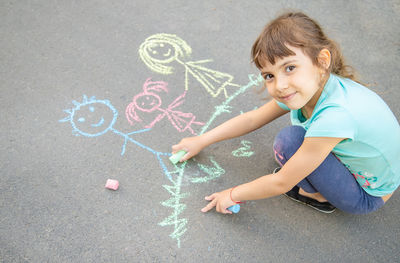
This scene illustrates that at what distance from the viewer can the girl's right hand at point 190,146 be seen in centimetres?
185

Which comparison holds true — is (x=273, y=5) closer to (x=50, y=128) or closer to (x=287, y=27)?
(x=287, y=27)

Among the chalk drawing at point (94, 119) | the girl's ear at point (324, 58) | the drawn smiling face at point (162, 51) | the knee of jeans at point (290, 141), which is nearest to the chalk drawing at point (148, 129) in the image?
the chalk drawing at point (94, 119)

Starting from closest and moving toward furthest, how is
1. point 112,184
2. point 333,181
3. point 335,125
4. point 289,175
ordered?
1. point 335,125
2. point 289,175
3. point 333,181
4. point 112,184

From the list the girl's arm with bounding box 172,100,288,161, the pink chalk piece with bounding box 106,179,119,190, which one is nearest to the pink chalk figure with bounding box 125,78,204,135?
the girl's arm with bounding box 172,100,288,161

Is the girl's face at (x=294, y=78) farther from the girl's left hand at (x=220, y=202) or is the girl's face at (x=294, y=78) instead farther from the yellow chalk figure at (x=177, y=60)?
the yellow chalk figure at (x=177, y=60)

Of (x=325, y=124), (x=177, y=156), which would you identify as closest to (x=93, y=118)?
(x=177, y=156)

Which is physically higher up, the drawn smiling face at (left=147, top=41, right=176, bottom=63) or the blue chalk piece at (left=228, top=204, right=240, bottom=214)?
the drawn smiling face at (left=147, top=41, right=176, bottom=63)

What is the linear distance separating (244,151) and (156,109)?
684 millimetres

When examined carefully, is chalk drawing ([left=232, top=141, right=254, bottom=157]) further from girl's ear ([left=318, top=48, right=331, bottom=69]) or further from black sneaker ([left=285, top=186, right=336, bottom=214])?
girl's ear ([left=318, top=48, right=331, bottom=69])

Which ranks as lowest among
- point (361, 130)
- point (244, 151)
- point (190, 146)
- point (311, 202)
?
point (311, 202)

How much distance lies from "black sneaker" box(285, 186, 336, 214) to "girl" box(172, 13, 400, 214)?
0.16 meters

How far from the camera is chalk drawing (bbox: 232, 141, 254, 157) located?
79.1 inches

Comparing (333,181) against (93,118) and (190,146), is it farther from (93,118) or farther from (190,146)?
(93,118)

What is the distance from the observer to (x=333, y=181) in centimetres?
154
